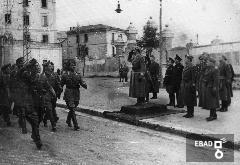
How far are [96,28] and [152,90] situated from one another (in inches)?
2030

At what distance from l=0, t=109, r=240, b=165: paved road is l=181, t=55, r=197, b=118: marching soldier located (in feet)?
5.60

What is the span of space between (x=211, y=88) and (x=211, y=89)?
26 millimetres

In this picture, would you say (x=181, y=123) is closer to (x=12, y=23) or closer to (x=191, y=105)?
(x=191, y=105)

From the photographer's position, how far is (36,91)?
837cm

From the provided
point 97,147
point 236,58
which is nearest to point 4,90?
point 97,147

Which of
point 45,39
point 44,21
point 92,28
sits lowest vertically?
point 45,39

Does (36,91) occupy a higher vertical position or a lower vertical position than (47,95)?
higher

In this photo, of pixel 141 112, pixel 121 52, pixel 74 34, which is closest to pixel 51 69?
pixel 141 112

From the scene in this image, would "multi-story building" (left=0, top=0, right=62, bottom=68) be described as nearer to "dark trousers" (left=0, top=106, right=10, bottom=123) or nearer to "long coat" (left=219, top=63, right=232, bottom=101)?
"dark trousers" (left=0, top=106, right=10, bottom=123)

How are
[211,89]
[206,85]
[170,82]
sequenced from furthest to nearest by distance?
[170,82] < [206,85] < [211,89]

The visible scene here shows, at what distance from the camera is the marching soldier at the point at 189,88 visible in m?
10.5

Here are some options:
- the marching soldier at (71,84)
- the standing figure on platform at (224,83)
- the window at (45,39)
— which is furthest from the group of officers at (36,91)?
the window at (45,39)

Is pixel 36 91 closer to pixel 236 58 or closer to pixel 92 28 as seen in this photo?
pixel 236 58

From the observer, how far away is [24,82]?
25.6ft
